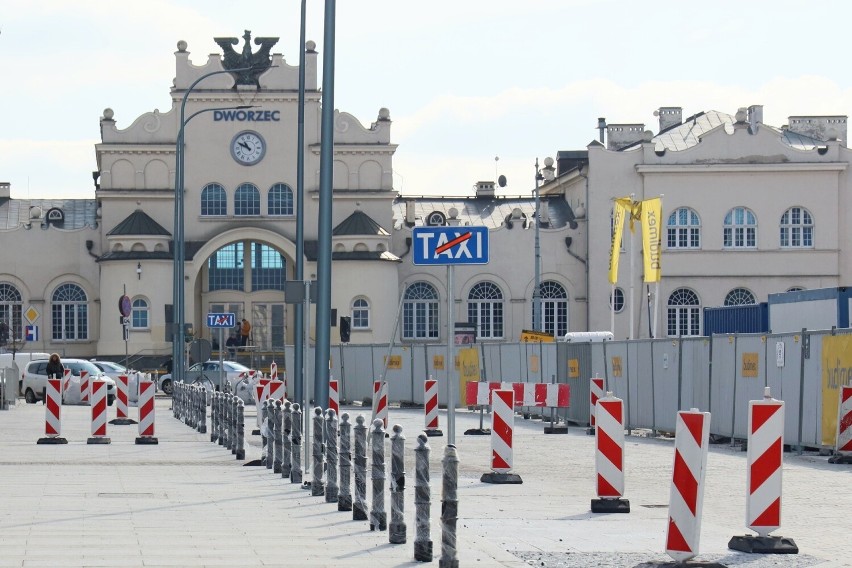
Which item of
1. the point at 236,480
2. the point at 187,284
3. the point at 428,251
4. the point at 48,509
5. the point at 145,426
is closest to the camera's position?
the point at 48,509

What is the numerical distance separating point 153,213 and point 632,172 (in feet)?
71.2

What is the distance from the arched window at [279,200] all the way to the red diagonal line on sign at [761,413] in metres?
63.8

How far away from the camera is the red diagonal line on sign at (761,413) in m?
13.2

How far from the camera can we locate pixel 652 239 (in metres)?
54.1

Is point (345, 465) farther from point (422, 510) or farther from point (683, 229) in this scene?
point (683, 229)

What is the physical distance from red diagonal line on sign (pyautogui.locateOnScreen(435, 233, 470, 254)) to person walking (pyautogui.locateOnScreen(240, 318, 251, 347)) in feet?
188

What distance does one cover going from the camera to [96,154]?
78500 mm

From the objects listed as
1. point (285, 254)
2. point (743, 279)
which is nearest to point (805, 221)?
point (743, 279)

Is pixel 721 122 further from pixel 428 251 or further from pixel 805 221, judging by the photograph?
pixel 428 251

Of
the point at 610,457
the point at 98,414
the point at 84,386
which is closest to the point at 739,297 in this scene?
the point at 84,386

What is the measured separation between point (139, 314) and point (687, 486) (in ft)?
210

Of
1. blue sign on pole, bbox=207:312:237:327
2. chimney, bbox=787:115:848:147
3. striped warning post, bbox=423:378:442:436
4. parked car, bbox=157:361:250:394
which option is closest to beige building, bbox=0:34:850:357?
chimney, bbox=787:115:848:147

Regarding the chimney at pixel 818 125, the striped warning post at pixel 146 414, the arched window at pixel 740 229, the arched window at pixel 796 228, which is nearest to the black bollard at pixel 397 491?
the striped warning post at pixel 146 414

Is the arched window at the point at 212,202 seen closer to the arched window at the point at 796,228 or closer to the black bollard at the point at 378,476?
the arched window at the point at 796,228
